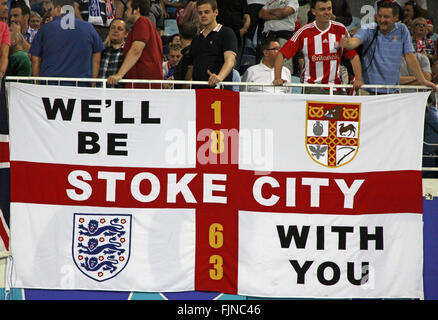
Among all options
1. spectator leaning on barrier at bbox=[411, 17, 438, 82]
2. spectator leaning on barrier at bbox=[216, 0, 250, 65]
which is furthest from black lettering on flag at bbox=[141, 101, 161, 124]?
spectator leaning on barrier at bbox=[411, 17, 438, 82]

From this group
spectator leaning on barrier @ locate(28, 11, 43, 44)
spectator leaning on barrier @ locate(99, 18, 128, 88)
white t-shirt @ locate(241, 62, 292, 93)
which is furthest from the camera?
spectator leaning on barrier @ locate(28, 11, 43, 44)

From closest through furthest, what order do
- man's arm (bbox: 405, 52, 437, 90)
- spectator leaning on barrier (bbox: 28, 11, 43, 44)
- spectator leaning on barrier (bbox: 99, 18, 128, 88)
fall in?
man's arm (bbox: 405, 52, 437, 90) < spectator leaning on barrier (bbox: 99, 18, 128, 88) < spectator leaning on barrier (bbox: 28, 11, 43, 44)

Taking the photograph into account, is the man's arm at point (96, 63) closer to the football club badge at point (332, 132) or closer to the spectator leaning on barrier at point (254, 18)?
the football club badge at point (332, 132)

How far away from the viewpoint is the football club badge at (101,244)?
738cm

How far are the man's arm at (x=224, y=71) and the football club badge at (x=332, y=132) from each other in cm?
92

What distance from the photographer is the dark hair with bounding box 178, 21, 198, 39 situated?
985 centimetres

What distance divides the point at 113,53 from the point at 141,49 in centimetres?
69

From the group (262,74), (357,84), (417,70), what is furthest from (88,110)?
(417,70)

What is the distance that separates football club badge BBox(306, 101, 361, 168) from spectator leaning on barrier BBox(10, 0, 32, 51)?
4.34 meters

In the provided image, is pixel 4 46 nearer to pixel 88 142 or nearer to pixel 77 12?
pixel 88 142

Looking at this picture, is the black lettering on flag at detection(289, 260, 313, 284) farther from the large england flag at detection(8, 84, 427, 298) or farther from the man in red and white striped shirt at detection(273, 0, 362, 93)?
the man in red and white striped shirt at detection(273, 0, 362, 93)

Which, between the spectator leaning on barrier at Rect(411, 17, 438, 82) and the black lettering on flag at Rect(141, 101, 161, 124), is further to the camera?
the spectator leaning on barrier at Rect(411, 17, 438, 82)

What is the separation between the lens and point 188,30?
9852 mm
